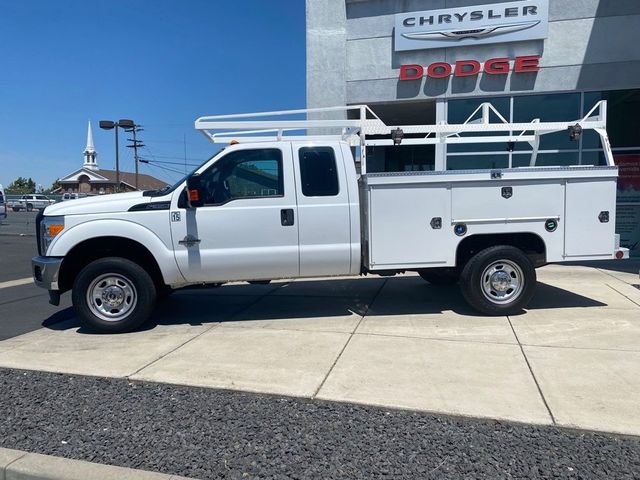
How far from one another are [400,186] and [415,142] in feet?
2.94

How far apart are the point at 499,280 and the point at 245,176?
3.39 m

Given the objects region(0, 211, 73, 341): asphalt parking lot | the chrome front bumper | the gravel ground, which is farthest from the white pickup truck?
the gravel ground

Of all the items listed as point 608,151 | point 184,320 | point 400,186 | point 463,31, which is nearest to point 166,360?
point 184,320

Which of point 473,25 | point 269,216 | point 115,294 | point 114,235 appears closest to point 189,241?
point 114,235

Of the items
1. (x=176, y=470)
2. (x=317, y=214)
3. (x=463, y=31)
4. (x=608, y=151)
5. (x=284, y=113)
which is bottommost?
(x=176, y=470)

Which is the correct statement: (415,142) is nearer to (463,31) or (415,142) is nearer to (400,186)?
(400,186)

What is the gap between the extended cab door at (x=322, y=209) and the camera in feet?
19.7

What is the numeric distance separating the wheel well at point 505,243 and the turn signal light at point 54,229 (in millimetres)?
4729

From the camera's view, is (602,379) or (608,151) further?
(608,151)

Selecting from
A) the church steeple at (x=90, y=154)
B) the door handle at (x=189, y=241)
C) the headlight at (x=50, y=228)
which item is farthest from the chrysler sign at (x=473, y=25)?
the church steeple at (x=90, y=154)

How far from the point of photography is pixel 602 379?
4.36 m

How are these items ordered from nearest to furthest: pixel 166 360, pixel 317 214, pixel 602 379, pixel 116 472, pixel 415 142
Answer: pixel 116 472 → pixel 602 379 → pixel 166 360 → pixel 317 214 → pixel 415 142

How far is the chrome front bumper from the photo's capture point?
571cm

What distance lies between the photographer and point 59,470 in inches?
121
